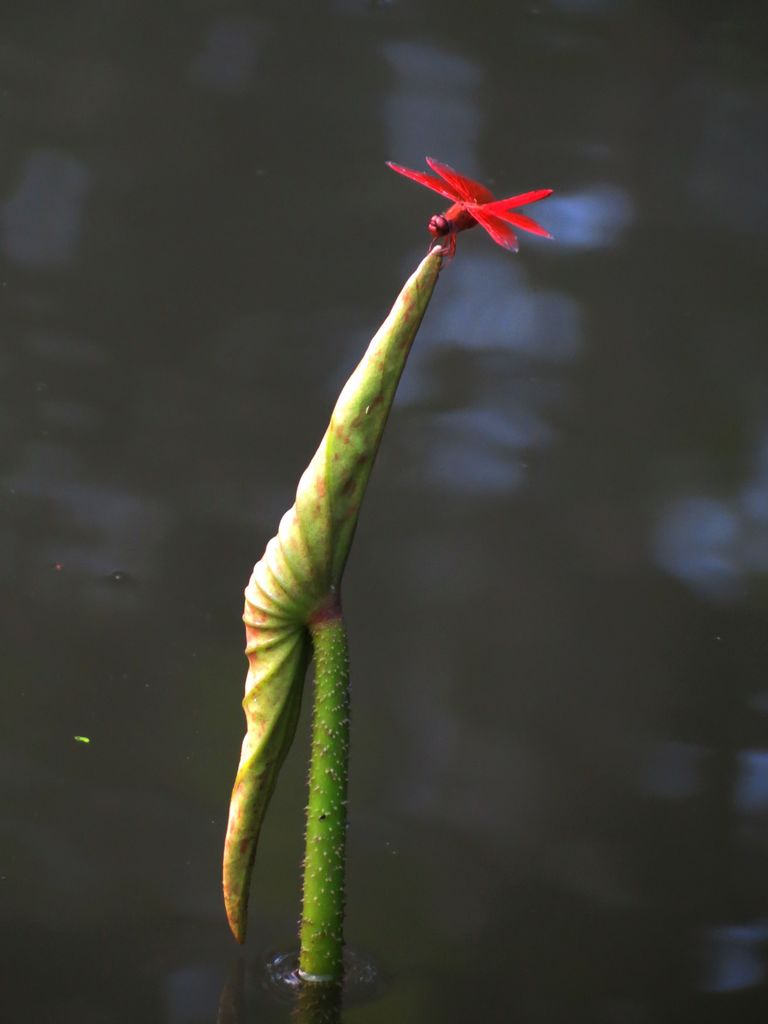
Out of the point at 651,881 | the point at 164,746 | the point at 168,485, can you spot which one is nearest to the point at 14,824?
the point at 164,746

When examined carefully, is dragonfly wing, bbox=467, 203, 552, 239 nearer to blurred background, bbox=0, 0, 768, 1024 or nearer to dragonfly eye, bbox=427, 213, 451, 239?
dragonfly eye, bbox=427, 213, 451, 239

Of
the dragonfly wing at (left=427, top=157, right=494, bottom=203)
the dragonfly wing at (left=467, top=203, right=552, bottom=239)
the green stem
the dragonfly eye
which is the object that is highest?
the dragonfly wing at (left=427, top=157, right=494, bottom=203)

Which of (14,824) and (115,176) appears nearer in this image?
(14,824)

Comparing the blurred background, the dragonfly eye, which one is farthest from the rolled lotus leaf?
the blurred background

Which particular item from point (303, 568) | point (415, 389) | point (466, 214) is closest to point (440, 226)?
point (466, 214)

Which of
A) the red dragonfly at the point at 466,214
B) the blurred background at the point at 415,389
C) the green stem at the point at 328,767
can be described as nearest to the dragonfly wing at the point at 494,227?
the red dragonfly at the point at 466,214

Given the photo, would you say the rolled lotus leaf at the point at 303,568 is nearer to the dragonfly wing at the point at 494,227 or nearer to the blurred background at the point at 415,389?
the dragonfly wing at the point at 494,227

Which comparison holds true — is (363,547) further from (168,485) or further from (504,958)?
(504,958)
